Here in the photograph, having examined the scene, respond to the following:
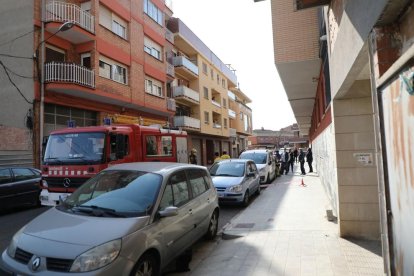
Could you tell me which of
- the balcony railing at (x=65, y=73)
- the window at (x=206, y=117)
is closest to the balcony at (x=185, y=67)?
the window at (x=206, y=117)

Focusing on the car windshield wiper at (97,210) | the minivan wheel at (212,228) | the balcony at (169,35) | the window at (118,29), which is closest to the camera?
the car windshield wiper at (97,210)

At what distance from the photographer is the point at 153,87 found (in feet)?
81.8

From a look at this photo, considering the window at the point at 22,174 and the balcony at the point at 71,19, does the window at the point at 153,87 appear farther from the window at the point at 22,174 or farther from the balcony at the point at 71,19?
the window at the point at 22,174

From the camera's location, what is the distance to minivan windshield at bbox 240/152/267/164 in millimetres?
17752

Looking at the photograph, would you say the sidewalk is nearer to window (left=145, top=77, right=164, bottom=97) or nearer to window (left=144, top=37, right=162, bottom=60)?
window (left=145, top=77, right=164, bottom=97)

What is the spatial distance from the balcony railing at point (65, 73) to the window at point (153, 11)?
9349 millimetres

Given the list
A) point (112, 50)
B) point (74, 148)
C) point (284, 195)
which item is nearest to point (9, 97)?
point (112, 50)

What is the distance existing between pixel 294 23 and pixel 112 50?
1296 cm

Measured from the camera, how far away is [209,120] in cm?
3881

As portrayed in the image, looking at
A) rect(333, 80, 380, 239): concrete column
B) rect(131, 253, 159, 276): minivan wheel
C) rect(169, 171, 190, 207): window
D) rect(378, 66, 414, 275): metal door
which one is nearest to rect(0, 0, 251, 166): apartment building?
rect(169, 171, 190, 207): window

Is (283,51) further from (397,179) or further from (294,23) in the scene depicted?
(397,179)

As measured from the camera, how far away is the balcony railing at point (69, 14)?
16.6m

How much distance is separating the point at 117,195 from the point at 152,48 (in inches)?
858

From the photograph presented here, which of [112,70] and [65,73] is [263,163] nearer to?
[112,70]
